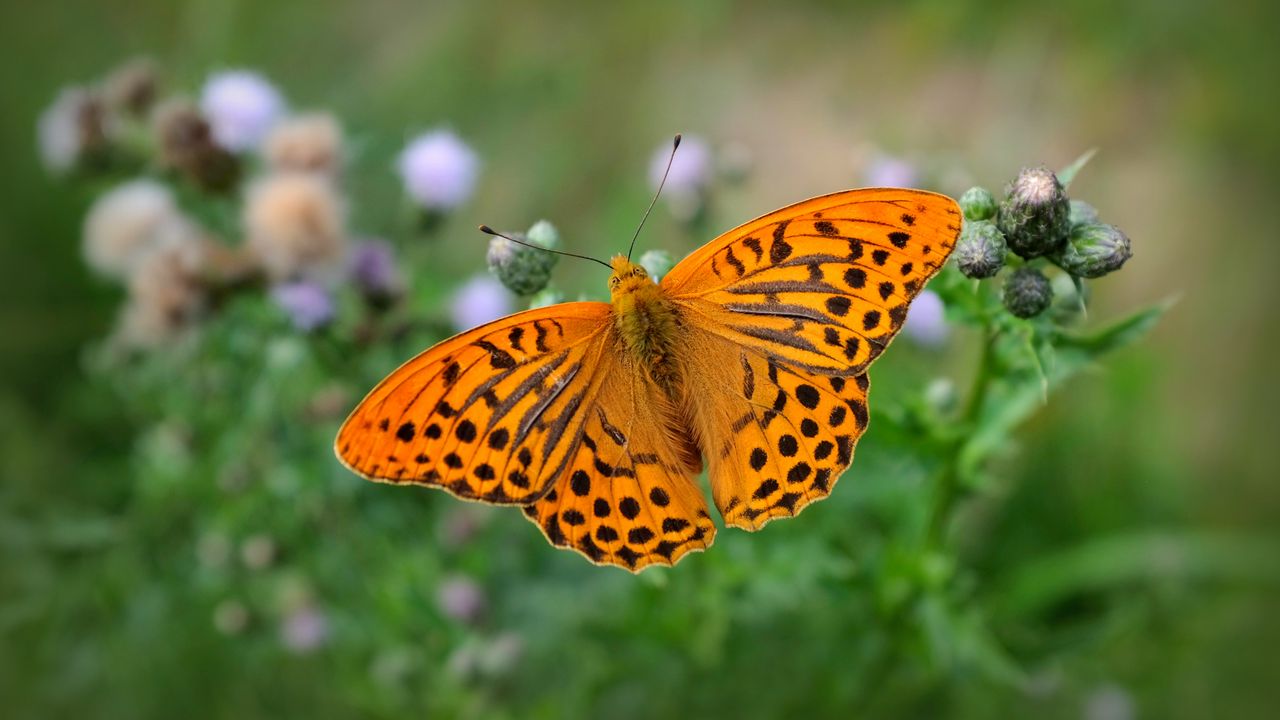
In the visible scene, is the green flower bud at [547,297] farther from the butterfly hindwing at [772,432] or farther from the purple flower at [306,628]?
the purple flower at [306,628]

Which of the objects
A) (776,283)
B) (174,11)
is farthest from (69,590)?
(174,11)

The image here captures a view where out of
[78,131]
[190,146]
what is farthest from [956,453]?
[78,131]

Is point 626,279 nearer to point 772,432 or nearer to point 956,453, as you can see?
point 772,432

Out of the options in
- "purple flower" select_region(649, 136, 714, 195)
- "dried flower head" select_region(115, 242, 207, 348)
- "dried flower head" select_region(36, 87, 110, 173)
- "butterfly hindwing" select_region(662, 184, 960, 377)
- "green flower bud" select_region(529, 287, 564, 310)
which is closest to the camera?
"butterfly hindwing" select_region(662, 184, 960, 377)

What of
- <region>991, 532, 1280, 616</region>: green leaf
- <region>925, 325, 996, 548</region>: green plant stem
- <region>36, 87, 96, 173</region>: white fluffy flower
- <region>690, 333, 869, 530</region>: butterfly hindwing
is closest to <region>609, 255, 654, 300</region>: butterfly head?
<region>690, 333, 869, 530</region>: butterfly hindwing

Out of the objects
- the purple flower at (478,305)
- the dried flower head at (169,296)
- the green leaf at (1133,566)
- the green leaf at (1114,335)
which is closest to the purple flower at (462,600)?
the purple flower at (478,305)

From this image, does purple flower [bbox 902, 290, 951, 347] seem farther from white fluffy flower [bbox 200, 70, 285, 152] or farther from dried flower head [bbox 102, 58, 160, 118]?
dried flower head [bbox 102, 58, 160, 118]
